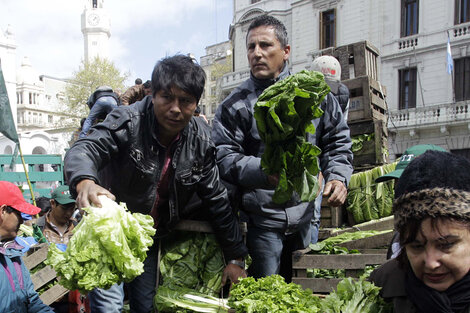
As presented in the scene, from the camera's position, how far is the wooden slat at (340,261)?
9.37 ft

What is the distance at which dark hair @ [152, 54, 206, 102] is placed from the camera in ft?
8.82

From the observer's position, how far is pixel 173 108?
269 centimetres

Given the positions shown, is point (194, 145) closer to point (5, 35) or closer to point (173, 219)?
point (173, 219)

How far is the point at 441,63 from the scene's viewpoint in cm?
2286

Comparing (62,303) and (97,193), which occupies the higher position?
(97,193)

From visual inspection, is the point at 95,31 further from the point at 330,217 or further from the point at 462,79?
the point at 330,217

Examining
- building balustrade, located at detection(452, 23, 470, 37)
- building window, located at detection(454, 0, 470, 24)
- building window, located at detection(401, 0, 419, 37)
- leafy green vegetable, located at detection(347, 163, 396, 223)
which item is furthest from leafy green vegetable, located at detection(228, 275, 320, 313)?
building window, located at detection(401, 0, 419, 37)

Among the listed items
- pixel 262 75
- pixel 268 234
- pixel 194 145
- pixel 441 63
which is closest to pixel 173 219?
pixel 194 145

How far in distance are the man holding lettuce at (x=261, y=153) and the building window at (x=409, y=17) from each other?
24.0m

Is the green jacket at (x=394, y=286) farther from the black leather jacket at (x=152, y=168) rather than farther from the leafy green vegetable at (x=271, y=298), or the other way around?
the black leather jacket at (x=152, y=168)

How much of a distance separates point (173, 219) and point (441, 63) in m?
24.1

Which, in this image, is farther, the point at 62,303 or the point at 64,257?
the point at 62,303

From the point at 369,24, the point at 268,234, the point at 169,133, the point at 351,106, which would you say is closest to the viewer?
the point at 169,133

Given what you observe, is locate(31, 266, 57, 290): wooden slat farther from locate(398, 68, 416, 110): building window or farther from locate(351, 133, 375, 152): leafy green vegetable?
locate(398, 68, 416, 110): building window
